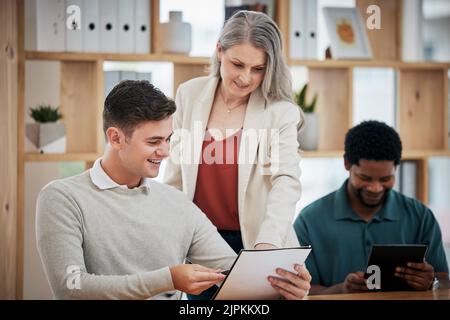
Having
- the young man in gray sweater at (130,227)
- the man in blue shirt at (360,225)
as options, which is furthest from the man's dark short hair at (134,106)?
the man in blue shirt at (360,225)

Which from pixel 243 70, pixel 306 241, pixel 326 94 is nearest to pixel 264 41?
pixel 243 70

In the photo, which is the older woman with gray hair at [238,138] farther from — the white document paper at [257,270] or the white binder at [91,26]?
the white binder at [91,26]

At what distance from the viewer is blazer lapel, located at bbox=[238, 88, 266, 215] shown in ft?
6.03

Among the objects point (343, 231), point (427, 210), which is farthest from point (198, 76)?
point (427, 210)

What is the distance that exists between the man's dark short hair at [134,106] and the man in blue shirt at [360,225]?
55 centimetres

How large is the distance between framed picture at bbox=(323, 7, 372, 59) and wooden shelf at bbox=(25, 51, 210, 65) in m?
0.46

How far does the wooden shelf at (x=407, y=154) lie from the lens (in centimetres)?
210

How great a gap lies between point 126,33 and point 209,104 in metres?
0.35

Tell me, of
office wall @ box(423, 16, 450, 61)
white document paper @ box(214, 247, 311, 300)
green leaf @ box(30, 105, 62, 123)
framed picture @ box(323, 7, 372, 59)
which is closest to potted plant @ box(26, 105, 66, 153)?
green leaf @ box(30, 105, 62, 123)

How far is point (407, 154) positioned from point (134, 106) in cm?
95

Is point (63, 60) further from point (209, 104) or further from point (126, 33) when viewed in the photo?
point (209, 104)

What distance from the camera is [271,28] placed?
72.9 inches

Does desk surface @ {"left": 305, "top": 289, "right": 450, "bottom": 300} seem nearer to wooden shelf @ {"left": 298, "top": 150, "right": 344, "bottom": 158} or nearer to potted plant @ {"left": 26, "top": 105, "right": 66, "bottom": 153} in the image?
wooden shelf @ {"left": 298, "top": 150, "right": 344, "bottom": 158}

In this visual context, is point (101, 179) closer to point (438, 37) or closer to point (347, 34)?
point (347, 34)
